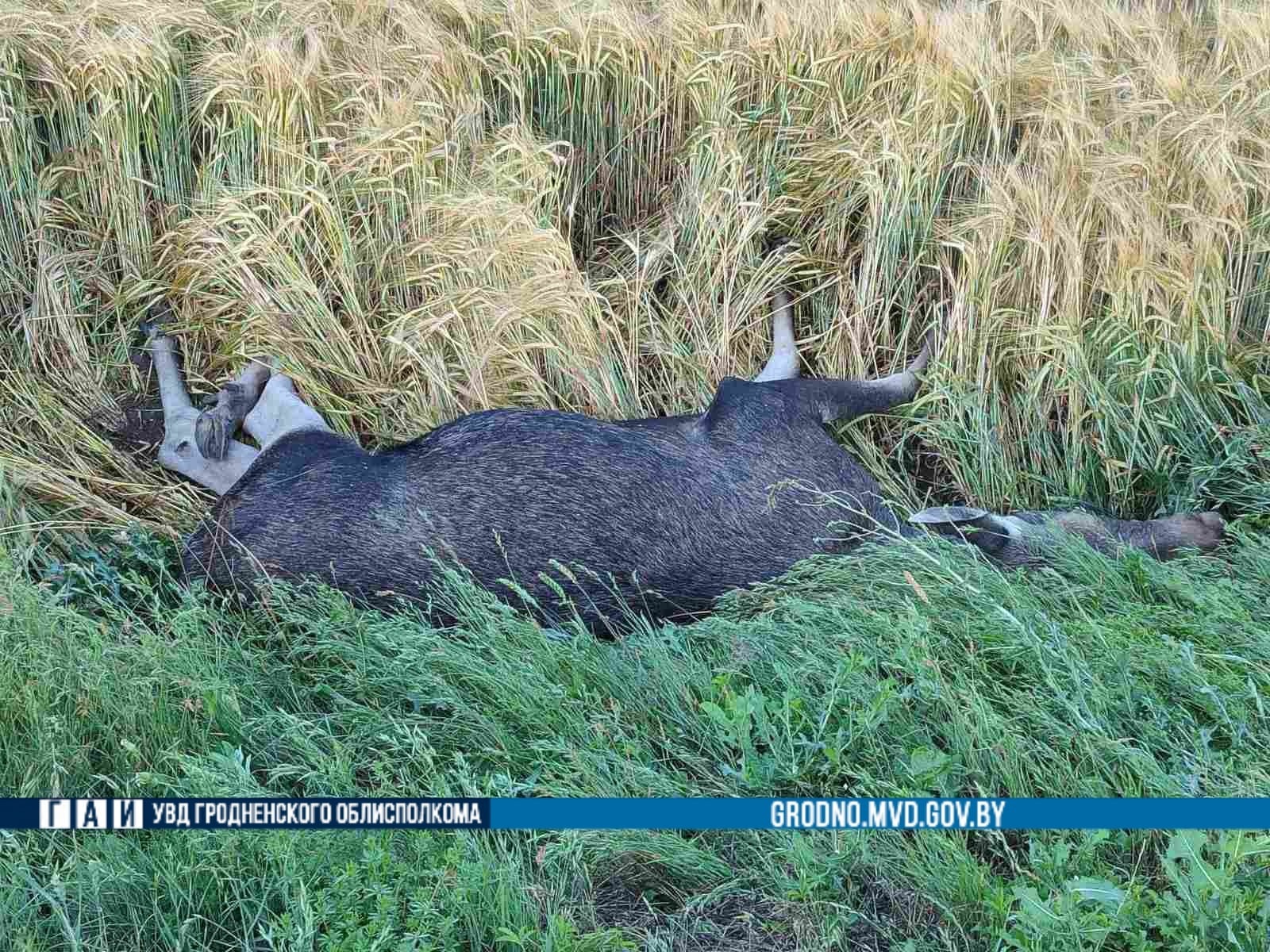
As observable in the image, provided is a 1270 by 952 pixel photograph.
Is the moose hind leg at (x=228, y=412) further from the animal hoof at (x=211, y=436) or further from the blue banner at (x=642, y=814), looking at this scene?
the blue banner at (x=642, y=814)

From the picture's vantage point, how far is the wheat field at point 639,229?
4695 mm

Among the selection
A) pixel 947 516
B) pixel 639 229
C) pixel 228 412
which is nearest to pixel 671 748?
pixel 947 516

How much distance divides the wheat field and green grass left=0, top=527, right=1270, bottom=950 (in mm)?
952

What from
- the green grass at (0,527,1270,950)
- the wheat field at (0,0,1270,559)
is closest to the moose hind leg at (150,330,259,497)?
the wheat field at (0,0,1270,559)

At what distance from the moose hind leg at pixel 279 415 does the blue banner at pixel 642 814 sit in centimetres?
206

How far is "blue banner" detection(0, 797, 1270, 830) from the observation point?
7.62 feet

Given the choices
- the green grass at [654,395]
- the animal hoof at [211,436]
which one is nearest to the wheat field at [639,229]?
the green grass at [654,395]

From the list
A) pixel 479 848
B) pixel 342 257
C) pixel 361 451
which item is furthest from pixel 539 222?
pixel 479 848

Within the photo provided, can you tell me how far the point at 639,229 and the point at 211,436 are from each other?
1.98 metres

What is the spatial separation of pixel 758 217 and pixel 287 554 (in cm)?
239

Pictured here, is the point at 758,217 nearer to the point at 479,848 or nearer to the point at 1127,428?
the point at 1127,428

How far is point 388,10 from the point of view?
5.62m

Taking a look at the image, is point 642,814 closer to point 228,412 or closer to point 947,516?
point 947,516

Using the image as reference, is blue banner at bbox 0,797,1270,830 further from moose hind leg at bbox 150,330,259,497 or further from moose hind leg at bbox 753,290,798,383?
moose hind leg at bbox 753,290,798,383
